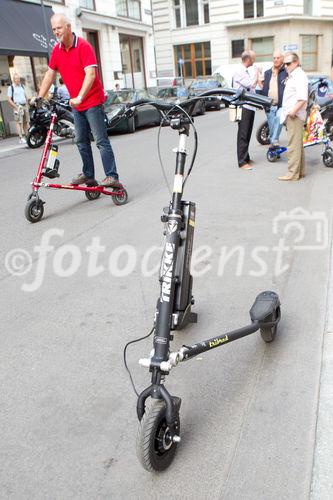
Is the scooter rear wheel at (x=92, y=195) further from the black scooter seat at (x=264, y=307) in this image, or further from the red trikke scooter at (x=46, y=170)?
the black scooter seat at (x=264, y=307)

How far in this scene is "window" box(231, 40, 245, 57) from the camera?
41.4 m

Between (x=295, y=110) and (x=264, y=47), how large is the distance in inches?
1480

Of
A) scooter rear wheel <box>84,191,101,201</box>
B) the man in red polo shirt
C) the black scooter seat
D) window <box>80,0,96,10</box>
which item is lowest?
scooter rear wheel <box>84,191,101,201</box>

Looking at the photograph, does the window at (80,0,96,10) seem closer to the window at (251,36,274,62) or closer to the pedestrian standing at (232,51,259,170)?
the pedestrian standing at (232,51,259,170)

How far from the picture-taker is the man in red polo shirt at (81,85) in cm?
598

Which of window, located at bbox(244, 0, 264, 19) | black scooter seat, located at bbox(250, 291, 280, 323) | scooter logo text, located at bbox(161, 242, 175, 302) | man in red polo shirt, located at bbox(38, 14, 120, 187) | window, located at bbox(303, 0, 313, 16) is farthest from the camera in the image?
window, located at bbox(303, 0, 313, 16)

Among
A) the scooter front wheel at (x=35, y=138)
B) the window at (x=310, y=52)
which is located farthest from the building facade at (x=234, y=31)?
the scooter front wheel at (x=35, y=138)

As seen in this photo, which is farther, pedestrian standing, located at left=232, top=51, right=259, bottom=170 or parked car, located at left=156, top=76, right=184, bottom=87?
parked car, located at left=156, top=76, right=184, bottom=87

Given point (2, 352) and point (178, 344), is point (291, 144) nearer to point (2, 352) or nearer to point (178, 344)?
point (178, 344)

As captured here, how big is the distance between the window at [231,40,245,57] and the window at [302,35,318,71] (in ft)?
17.1

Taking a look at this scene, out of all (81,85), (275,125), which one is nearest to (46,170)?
(81,85)

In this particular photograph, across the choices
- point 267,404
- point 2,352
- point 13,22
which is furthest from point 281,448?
point 13,22

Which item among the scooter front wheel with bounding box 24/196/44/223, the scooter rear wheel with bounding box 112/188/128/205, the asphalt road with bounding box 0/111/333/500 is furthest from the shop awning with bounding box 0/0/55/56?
the asphalt road with bounding box 0/111/333/500

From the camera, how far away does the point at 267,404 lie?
266 cm
